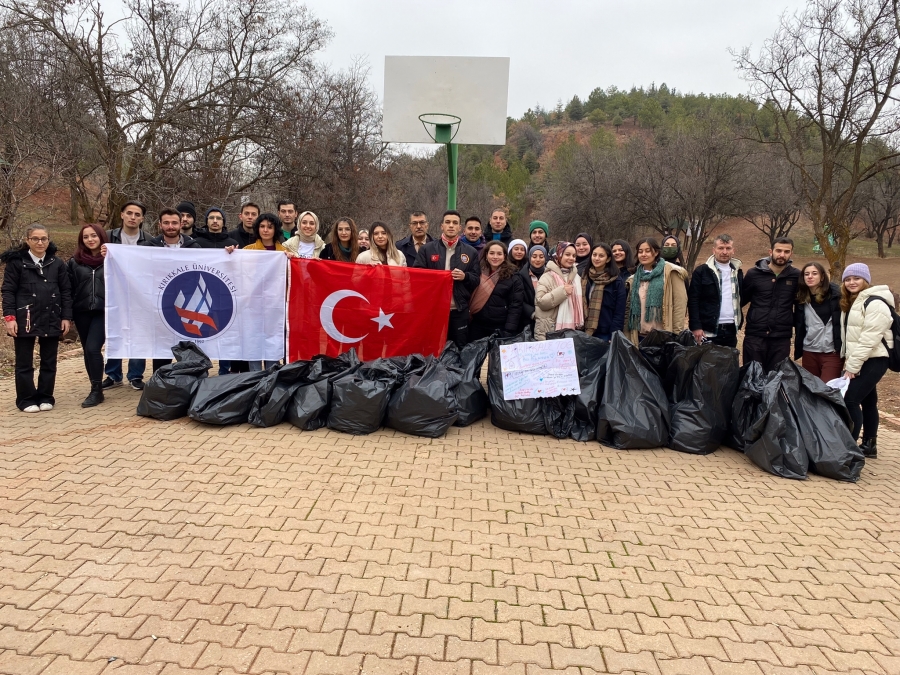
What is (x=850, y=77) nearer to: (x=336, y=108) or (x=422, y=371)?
(x=422, y=371)

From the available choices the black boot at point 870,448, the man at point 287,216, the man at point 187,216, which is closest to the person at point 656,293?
the black boot at point 870,448

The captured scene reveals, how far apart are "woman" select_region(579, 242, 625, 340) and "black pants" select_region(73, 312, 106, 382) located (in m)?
4.35

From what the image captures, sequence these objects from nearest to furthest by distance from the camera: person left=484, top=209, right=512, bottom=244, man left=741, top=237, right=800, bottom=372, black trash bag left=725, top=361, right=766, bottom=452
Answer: black trash bag left=725, top=361, right=766, bottom=452 → man left=741, top=237, right=800, bottom=372 → person left=484, top=209, right=512, bottom=244

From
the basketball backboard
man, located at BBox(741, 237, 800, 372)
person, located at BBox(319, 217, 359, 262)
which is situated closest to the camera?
man, located at BBox(741, 237, 800, 372)

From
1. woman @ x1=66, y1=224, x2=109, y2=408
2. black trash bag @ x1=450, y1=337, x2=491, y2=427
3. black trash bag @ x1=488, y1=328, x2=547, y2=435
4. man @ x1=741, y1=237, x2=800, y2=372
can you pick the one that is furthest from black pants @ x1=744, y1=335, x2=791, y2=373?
woman @ x1=66, y1=224, x2=109, y2=408

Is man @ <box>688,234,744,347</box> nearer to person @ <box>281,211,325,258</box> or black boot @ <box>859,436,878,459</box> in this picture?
black boot @ <box>859,436,878,459</box>

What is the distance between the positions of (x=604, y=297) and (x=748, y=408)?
4.74 ft

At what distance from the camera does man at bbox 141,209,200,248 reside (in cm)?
510

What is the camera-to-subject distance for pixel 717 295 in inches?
194

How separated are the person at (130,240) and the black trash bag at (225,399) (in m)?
1.40

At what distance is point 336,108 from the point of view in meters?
19.6

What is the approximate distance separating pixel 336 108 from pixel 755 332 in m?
18.0

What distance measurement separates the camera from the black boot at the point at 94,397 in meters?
→ 4.88

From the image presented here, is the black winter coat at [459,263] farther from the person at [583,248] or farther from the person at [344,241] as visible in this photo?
the person at [583,248]
